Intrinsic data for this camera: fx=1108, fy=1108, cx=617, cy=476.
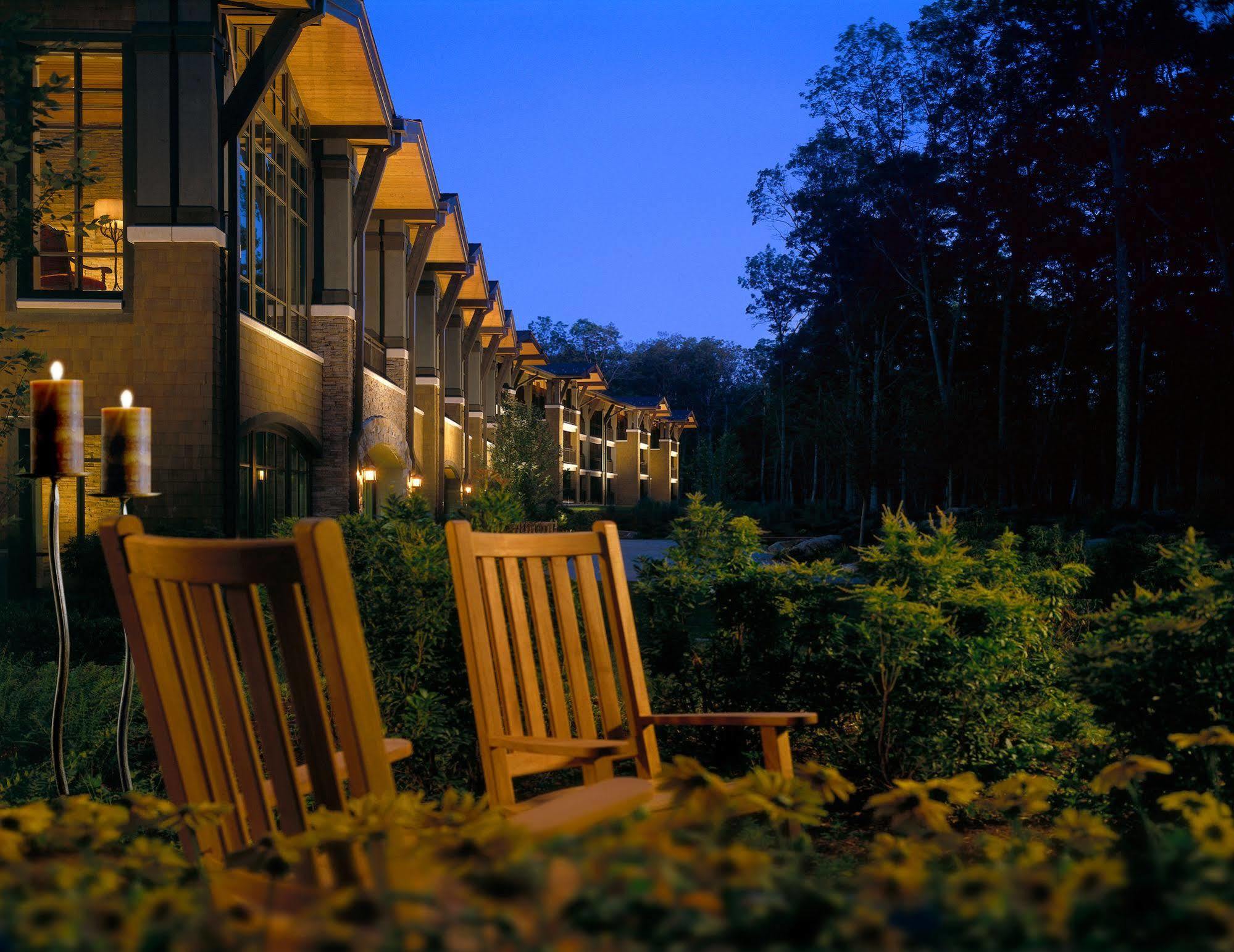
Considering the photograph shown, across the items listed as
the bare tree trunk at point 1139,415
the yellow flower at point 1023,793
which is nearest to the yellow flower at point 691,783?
the yellow flower at point 1023,793

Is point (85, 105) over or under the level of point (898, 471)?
over

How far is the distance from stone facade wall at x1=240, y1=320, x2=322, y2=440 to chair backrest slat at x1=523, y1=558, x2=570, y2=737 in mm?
9328

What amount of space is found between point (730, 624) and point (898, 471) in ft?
65.5

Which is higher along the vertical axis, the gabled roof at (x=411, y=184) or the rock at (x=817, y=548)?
the gabled roof at (x=411, y=184)

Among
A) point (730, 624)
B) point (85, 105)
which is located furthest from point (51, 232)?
point (730, 624)

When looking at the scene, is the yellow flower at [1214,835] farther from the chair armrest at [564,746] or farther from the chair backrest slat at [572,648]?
the chair backrest slat at [572,648]

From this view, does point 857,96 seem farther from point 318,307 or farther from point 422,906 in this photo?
point 422,906

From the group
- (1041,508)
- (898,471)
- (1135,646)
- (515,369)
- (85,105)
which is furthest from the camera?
(515,369)

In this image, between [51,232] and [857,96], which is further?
[857,96]

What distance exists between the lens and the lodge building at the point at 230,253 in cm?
1136

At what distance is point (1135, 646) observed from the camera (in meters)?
3.35

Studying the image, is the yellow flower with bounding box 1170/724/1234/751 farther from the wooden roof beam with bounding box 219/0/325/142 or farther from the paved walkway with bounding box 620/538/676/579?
the paved walkway with bounding box 620/538/676/579

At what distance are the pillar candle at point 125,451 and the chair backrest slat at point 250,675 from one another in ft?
5.51

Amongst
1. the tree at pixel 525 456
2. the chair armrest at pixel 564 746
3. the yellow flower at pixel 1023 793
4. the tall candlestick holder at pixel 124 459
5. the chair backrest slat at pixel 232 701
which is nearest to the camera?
the yellow flower at pixel 1023 793
